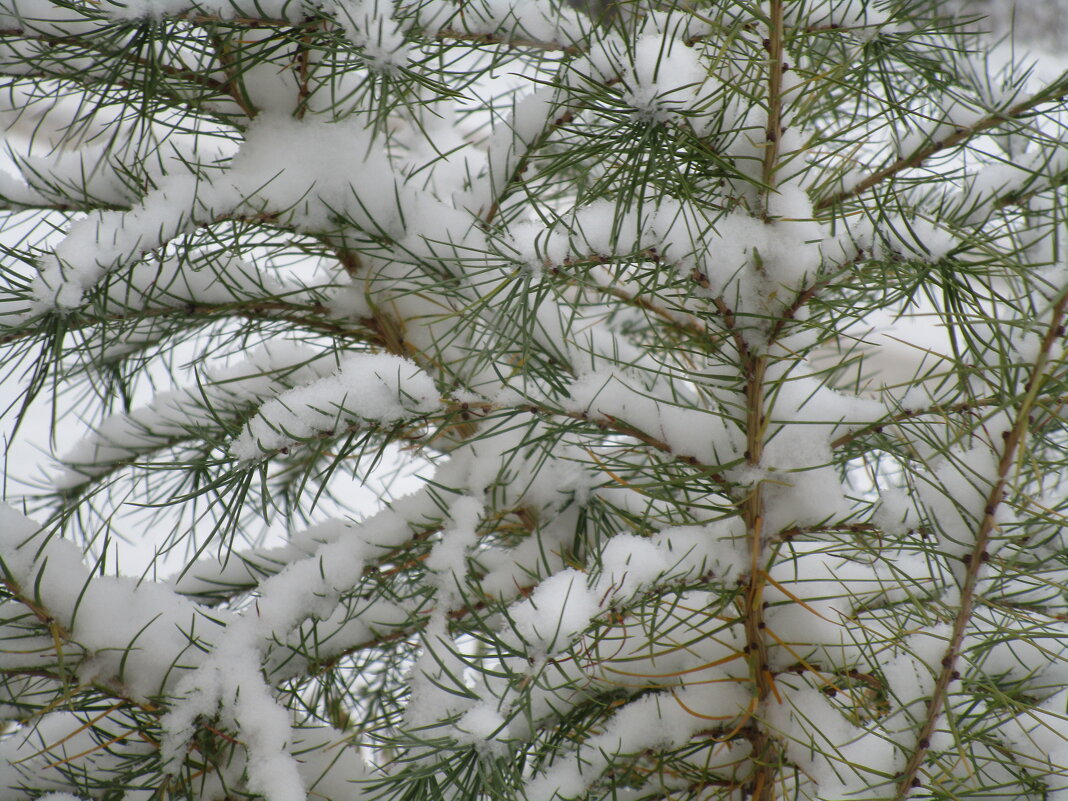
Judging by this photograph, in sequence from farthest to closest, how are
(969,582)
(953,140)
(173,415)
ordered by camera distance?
(173,415)
(953,140)
(969,582)

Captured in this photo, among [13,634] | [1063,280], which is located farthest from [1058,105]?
[13,634]

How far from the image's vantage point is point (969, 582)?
0.70ft

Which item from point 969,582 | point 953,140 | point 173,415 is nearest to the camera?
point 969,582

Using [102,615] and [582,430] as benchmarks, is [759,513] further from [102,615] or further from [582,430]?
[102,615]

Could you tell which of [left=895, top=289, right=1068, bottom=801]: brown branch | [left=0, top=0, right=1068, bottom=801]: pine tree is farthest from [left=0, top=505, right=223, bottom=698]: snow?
[left=895, top=289, right=1068, bottom=801]: brown branch

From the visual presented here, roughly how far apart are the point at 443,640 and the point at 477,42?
0.24 meters

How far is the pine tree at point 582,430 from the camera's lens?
0.81ft

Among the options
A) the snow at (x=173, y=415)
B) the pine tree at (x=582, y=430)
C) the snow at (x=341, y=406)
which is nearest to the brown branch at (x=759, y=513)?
the pine tree at (x=582, y=430)

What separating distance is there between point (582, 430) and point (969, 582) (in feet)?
0.43

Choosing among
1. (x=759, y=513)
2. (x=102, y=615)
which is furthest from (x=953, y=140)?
(x=102, y=615)

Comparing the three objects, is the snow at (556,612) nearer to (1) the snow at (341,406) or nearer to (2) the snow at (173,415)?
(1) the snow at (341,406)

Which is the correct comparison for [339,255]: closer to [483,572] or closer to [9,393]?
[483,572]

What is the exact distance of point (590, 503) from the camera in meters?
0.36

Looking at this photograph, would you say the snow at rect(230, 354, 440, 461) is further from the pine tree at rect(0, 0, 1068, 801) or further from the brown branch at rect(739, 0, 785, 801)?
the brown branch at rect(739, 0, 785, 801)
